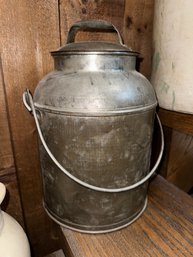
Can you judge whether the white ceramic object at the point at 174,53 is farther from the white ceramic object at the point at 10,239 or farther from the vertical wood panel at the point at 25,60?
the white ceramic object at the point at 10,239

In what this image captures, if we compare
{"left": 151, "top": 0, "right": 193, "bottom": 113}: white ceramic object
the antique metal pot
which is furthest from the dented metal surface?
{"left": 151, "top": 0, "right": 193, "bottom": 113}: white ceramic object

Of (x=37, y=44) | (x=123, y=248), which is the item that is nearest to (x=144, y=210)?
(x=123, y=248)

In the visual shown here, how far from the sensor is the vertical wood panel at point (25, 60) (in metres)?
0.64

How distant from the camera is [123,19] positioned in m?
0.80

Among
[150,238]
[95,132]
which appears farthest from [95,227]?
[95,132]

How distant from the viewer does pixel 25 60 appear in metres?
0.68

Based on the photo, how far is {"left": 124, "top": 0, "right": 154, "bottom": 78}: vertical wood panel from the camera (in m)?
0.81

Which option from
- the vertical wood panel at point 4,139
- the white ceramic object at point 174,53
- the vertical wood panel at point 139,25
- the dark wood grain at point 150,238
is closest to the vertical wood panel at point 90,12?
the vertical wood panel at point 139,25

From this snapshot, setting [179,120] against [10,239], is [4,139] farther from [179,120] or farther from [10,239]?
[179,120]

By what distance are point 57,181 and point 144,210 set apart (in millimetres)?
335

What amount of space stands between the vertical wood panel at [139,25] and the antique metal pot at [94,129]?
0.24 metres

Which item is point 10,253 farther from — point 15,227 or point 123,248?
point 123,248

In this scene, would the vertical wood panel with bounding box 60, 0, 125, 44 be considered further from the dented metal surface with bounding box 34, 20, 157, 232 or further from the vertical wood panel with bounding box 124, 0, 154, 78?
the dented metal surface with bounding box 34, 20, 157, 232

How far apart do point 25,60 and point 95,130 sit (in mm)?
345
